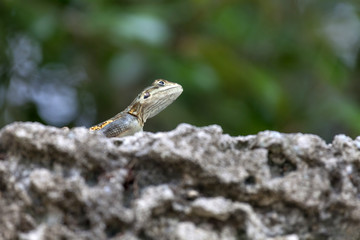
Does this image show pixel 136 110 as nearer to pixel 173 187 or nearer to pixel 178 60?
pixel 178 60

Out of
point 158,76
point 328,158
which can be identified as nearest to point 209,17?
point 158,76

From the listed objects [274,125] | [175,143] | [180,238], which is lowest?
[180,238]

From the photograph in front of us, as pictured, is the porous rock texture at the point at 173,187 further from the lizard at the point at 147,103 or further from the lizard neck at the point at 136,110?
the lizard neck at the point at 136,110

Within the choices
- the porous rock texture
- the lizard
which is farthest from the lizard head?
the porous rock texture

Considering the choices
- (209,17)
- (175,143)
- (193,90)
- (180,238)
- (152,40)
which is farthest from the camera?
(209,17)

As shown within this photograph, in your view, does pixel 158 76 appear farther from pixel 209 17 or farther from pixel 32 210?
pixel 32 210

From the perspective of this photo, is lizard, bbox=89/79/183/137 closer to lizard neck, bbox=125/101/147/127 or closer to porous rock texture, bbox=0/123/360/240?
lizard neck, bbox=125/101/147/127
